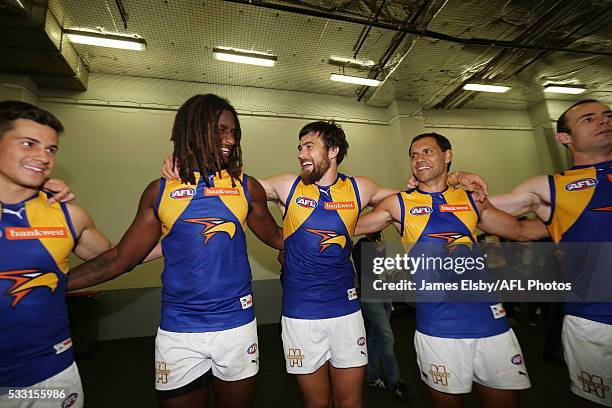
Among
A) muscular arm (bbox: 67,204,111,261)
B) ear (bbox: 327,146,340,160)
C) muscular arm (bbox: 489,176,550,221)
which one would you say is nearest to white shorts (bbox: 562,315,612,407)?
muscular arm (bbox: 489,176,550,221)

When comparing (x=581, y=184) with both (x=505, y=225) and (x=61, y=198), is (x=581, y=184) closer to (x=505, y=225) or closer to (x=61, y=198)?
(x=505, y=225)

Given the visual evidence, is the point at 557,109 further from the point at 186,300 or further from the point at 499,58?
the point at 186,300

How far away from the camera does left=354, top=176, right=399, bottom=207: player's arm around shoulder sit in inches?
86.2

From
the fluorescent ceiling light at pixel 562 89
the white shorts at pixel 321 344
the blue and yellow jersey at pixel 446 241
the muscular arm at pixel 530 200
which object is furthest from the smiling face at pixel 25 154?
the fluorescent ceiling light at pixel 562 89

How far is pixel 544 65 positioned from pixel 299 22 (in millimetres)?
A: 5786

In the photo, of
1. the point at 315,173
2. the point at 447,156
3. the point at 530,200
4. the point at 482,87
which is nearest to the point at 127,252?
the point at 315,173

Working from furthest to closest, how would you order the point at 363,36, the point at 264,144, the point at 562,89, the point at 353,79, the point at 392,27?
the point at 562,89 → the point at 264,144 → the point at 353,79 → the point at 363,36 → the point at 392,27

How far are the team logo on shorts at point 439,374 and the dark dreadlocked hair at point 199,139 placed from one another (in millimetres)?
1555

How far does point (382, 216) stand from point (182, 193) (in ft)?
4.48

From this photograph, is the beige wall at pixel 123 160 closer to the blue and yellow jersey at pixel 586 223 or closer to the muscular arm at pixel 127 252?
the muscular arm at pixel 127 252

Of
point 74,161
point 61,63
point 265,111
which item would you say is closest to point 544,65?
point 265,111

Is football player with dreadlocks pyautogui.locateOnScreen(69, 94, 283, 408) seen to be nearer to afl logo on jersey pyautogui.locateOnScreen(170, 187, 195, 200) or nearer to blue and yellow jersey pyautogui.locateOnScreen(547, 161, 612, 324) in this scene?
afl logo on jersey pyautogui.locateOnScreen(170, 187, 195, 200)

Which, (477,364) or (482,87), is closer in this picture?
(477,364)

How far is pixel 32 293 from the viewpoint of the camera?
1.28m
